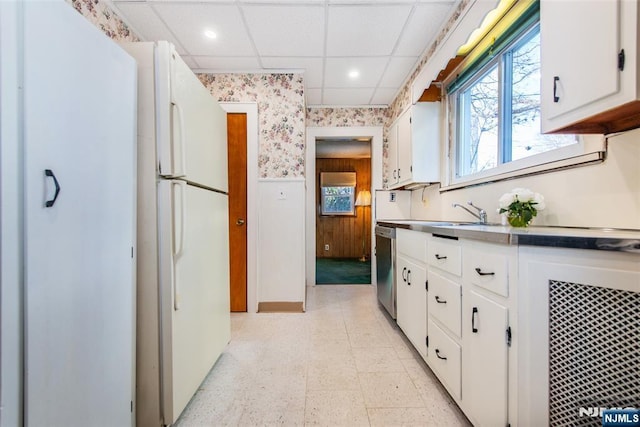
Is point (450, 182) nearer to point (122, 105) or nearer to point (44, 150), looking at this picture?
point (122, 105)

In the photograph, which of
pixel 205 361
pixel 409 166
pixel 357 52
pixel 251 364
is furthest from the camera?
pixel 409 166

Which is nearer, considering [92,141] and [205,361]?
[92,141]

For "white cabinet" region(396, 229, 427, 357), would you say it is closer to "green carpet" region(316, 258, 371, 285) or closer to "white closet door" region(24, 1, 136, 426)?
"white closet door" region(24, 1, 136, 426)

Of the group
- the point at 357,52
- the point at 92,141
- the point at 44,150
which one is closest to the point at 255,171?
the point at 357,52

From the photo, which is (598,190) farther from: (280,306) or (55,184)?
(280,306)

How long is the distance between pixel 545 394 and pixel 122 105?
1.85 m

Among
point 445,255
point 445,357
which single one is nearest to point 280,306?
point 445,357

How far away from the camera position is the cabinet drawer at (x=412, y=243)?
70.4 inches

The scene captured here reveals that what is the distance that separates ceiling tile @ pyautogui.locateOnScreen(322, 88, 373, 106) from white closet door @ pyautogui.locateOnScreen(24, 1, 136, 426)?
107 inches

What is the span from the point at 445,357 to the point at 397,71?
9.04 feet

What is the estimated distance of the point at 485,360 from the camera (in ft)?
3.69

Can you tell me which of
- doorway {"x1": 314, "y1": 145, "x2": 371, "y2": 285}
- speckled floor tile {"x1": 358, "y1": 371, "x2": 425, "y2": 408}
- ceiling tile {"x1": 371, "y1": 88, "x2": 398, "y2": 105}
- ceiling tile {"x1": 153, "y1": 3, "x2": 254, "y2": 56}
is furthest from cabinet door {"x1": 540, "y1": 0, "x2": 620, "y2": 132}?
doorway {"x1": 314, "y1": 145, "x2": 371, "y2": 285}

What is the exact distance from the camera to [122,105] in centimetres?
107

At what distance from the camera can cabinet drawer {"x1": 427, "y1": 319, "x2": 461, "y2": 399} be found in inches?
53.4
